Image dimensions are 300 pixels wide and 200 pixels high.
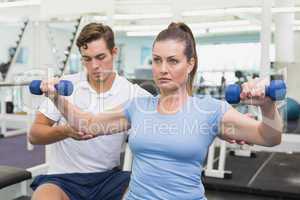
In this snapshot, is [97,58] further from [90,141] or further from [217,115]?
[217,115]

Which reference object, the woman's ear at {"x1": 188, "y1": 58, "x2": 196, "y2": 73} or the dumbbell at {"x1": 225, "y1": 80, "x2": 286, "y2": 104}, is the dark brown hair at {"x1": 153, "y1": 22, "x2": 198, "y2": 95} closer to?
the woman's ear at {"x1": 188, "y1": 58, "x2": 196, "y2": 73}

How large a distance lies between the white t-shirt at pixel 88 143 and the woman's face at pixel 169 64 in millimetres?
459

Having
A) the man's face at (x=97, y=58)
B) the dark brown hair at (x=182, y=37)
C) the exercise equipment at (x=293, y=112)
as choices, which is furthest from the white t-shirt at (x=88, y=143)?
the exercise equipment at (x=293, y=112)

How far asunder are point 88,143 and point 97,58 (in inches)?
17.1

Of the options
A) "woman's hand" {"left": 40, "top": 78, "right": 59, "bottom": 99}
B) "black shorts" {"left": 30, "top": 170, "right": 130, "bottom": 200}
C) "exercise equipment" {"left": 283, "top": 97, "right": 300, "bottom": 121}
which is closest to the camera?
"woman's hand" {"left": 40, "top": 78, "right": 59, "bottom": 99}

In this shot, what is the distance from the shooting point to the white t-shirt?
6.07ft

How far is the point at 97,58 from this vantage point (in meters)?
1.82

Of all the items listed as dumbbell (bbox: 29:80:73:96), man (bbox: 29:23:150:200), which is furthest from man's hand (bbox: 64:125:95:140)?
dumbbell (bbox: 29:80:73:96)

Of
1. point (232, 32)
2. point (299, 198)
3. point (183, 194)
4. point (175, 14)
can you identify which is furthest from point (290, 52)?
point (232, 32)

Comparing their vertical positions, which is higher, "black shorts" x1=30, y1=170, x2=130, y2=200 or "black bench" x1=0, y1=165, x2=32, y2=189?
"black shorts" x1=30, y1=170, x2=130, y2=200

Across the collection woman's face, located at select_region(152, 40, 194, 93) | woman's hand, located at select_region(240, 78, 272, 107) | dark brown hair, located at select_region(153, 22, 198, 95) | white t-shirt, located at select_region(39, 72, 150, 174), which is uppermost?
dark brown hair, located at select_region(153, 22, 198, 95)

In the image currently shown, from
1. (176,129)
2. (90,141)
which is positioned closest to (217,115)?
(176,129)

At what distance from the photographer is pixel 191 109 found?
146 centimetres

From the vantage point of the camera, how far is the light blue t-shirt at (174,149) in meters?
1.40
